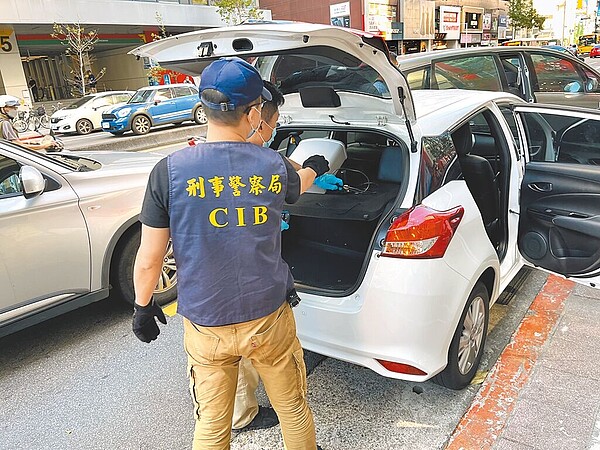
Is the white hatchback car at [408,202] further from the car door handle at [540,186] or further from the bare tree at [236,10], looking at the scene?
the bare tree at [236,10]

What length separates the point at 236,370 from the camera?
186 centimetres

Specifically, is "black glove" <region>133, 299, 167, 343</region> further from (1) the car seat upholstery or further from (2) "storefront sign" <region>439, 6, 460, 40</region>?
(2) "storefront sign" <region>439, 6, 460, 40</region>

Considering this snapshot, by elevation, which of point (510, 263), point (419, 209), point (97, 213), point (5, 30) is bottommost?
point (510, 263)

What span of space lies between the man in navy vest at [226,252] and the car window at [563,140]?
2402 mm

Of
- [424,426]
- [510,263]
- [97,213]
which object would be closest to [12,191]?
[97,213]

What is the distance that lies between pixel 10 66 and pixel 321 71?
2317 centimetres

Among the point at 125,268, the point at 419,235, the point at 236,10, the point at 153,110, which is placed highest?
the point at 236,10

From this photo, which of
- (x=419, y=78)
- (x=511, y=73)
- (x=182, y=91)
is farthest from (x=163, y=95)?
(x=511, y=73)

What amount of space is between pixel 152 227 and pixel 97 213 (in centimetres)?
196

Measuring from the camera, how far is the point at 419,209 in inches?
86.4

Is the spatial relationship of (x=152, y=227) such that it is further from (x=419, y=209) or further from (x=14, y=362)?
(x=14, y=362)

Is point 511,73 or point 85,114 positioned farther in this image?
point 85,114

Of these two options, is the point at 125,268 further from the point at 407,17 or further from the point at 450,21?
the point at 450,21

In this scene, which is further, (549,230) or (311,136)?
(311,136)
